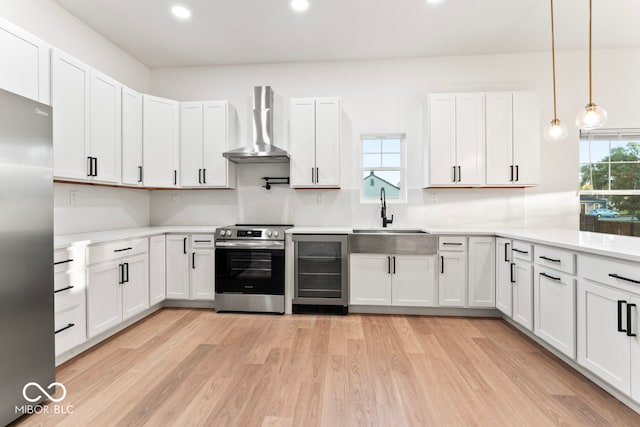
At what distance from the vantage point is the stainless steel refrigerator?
1.50 metres

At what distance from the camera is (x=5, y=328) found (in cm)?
150

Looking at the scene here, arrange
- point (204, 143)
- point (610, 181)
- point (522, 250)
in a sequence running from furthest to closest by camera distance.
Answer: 1. point (204, 143)
2. point (610, 181)
3. point (522, 250)

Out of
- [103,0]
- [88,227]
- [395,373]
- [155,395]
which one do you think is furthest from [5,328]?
[103,0]

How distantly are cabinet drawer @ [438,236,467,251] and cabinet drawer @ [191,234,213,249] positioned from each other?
2555mm

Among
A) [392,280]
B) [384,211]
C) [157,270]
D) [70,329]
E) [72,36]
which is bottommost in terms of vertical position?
[70,329]

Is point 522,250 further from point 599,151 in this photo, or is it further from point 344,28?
point 344,28

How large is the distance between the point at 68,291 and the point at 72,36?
99.5 inches

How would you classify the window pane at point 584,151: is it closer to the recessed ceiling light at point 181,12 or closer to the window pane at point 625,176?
the window pane at point 625,176

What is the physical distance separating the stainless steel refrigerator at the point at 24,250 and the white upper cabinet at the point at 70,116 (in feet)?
2.70

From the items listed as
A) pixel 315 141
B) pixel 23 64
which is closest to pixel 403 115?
pixel 315 141

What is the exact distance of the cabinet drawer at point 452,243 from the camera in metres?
3.16

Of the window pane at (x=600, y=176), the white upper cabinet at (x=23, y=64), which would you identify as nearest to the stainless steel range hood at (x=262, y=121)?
the white upper cabinet at (x=23, y=64)

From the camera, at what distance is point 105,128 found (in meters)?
2.88

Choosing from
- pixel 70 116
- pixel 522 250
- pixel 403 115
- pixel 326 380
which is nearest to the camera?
pixel 326 380
